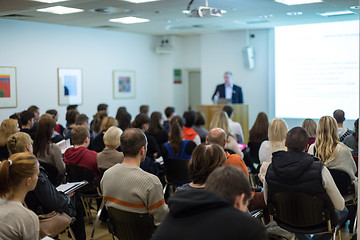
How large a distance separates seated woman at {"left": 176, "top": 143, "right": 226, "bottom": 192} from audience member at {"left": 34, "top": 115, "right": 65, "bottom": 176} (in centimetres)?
208

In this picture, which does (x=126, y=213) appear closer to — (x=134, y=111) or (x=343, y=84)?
(x=343, y=84)

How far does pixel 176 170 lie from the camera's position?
199 inches

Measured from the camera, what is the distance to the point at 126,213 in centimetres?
292

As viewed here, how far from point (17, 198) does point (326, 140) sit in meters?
2.85

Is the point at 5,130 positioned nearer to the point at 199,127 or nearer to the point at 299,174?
the point at 199,127

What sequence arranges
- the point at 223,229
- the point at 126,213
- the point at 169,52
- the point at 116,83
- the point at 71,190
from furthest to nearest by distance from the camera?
the point at 169,52, the point at 116,83, the point at 71,190, the point at 126,213, the point at 223,229

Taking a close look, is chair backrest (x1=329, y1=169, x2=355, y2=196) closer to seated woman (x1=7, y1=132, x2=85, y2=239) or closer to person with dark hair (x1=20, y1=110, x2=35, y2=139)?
seated woman (x1=7, y1=132, x2=85, y2=239)

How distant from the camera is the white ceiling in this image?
275 inches

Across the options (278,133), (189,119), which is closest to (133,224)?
(278,133)

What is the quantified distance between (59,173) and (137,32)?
7649mm

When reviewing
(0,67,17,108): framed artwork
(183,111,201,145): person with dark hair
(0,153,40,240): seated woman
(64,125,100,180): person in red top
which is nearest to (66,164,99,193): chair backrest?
(64,125,100,180): person in red top

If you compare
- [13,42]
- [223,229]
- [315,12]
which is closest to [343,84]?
[315,12]

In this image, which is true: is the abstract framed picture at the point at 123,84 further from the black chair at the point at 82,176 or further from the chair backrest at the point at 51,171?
the chair backrest at the point at 51,171

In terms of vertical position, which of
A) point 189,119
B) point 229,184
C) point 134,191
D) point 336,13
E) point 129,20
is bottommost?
point 134,191
